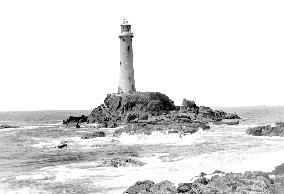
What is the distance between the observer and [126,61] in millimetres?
71562

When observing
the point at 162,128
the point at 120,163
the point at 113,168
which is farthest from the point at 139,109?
the point at 113,168

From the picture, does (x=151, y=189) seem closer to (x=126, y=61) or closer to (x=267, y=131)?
(x=267, y=131)

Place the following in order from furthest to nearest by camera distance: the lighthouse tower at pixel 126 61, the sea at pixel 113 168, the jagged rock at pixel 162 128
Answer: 1. the lighthouse tower at pixel 126 61
2. the jagged rock at pixel 162 128
3. the sea at pixel 113 168

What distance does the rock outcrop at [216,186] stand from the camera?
1659 cm

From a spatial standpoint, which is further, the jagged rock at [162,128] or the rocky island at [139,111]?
the rocky island at [139,111]

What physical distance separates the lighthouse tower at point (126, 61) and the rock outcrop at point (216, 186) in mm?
54135

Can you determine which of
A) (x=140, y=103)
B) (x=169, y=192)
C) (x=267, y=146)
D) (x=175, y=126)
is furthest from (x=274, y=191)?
(x=140, y=103)

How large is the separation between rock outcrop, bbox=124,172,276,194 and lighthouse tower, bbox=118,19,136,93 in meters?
54.1

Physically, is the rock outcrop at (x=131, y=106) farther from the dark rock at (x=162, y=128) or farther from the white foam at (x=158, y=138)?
the white foam at (x=158, y=138)

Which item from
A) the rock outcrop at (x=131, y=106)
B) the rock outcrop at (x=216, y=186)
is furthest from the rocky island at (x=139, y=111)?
the rock outcrop at (x=216, y=186)

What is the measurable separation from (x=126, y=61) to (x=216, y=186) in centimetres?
5549

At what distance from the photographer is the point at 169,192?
54.2 ft

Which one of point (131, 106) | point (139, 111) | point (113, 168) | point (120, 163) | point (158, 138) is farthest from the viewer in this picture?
point (131, 106)

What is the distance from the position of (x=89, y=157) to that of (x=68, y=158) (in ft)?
5.23
